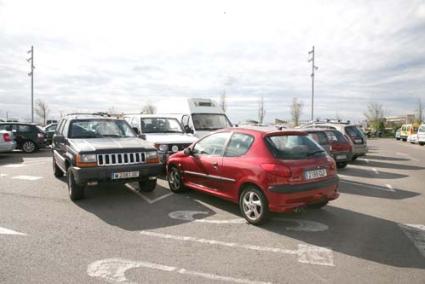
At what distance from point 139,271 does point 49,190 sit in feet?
17.9

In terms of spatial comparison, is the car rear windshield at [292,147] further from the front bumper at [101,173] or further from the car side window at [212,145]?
the front bumper at [101,173]

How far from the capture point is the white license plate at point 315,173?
604 centimetres

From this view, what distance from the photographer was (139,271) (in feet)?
14.2

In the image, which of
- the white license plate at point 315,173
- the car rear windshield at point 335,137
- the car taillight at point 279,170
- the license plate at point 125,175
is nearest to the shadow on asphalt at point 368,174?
the car rear windshield at point 335,137

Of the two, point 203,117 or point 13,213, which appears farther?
point 203,117

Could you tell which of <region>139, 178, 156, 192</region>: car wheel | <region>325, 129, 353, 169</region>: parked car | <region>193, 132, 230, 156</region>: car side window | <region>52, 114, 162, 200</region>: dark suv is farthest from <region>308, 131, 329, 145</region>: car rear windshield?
<region>52, 114, 162, 200</region>: dark suv

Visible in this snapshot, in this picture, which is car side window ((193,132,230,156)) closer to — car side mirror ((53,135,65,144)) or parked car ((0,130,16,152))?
car side mirror ((53,135,65,144))

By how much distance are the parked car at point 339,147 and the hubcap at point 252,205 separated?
25.1 ft

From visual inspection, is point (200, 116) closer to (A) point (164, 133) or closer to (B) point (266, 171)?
(A) point (164, 133)

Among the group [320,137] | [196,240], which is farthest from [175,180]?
[320,137]

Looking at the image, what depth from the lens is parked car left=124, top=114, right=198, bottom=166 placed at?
33.8 feet

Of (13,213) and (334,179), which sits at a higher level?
(334,179)

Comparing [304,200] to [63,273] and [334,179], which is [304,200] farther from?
[63,273]

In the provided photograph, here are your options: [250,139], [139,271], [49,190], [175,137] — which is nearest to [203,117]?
[175,137]
